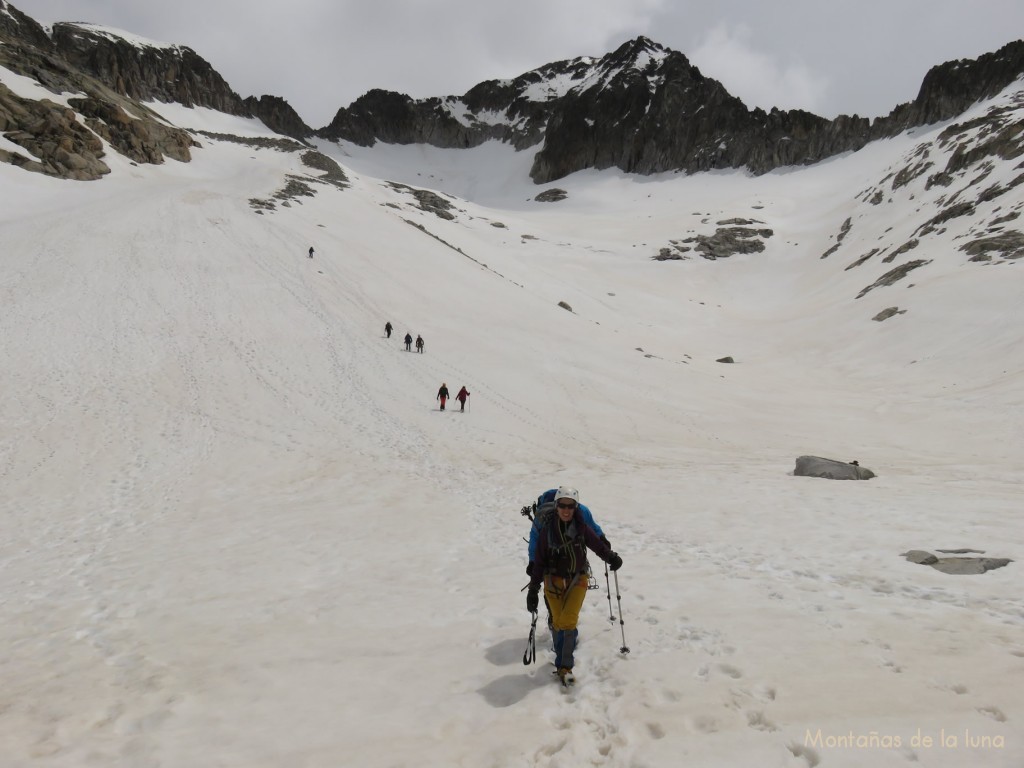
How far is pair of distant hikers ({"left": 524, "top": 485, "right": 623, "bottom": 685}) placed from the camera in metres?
5.66

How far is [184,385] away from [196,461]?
792cm

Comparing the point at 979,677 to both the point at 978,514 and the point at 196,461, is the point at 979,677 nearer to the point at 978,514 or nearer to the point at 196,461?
the point at 978,514

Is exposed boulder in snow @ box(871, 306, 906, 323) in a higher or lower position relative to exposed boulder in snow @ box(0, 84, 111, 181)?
lower

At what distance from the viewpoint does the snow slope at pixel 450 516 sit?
496cm

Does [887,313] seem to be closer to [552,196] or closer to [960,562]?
[960,562]

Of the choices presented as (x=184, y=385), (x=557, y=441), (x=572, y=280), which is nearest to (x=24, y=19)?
(x=572, y=280)

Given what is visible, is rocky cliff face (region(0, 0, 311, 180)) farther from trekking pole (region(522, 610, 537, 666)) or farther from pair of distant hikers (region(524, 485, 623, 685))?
trekking pole (region(522, 610, 537, 666))

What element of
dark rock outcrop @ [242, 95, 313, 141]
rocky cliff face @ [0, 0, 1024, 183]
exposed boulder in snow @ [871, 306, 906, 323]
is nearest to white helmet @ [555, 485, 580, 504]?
exposed boulder in snow @ [871, 306, 906, 323]

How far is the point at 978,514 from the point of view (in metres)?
10.7

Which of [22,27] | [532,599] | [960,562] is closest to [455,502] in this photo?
[532,599]

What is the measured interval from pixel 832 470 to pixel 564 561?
1248 centimetres

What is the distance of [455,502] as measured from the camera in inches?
551

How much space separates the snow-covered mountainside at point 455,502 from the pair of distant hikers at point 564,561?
444 mm

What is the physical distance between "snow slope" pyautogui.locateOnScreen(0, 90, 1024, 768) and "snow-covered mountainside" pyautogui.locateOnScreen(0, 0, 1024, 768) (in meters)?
0.06
